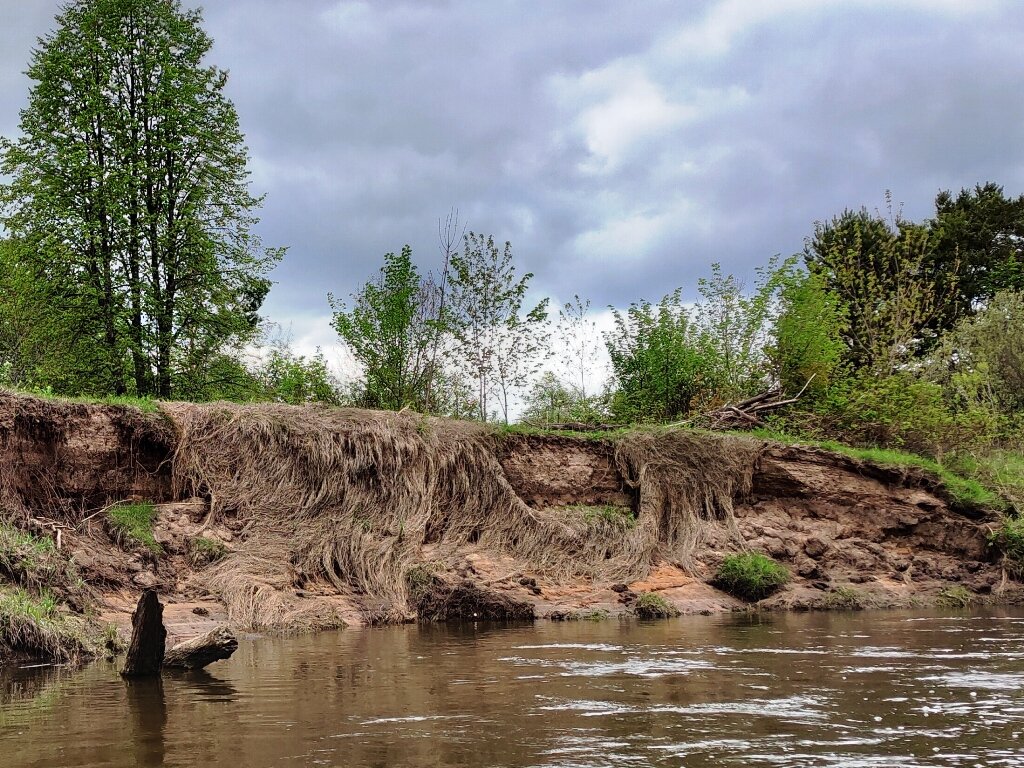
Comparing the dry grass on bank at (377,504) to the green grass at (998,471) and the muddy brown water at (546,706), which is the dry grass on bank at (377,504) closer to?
the muddy brown water at (546,706)

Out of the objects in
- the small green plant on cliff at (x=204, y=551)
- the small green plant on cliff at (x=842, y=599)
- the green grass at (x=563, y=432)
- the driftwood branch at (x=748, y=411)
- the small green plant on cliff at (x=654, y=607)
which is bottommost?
the small green plant on cliff at (x=842, y=599)

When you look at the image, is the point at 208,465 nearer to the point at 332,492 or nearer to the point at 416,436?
the point at 332,492

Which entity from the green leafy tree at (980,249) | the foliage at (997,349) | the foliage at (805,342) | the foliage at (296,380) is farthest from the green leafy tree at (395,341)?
the green leafy tree at (980,249)

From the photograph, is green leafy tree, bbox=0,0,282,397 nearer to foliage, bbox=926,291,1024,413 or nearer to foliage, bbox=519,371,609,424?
foliage, bbox=519,371,609,424

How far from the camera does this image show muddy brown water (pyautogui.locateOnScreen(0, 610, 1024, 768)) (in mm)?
4414

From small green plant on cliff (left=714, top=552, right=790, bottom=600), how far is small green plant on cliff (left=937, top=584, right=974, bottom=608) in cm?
304

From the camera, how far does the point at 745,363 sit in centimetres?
2119

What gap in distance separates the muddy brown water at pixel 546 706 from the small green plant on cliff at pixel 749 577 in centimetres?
497

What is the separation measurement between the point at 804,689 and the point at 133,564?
8.63m

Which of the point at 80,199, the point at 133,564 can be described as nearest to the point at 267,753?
the point at 133,564

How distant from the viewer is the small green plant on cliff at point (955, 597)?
15.5 metres

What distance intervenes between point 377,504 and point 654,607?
15.0ft

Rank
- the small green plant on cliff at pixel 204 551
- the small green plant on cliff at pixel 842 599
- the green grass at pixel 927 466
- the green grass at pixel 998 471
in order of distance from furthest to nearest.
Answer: the green grass at pixel 998 471
the green grass at pixel 927 466
the small green plant on cliff at pixel 842 599
the small green plant on cliff at pixel 204 551

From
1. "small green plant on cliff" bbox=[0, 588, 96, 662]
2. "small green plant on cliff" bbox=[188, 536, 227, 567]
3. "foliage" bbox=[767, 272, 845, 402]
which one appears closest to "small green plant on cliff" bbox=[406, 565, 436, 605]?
"small green plant on cliff" bbox=[188, 536, 227, 567]
